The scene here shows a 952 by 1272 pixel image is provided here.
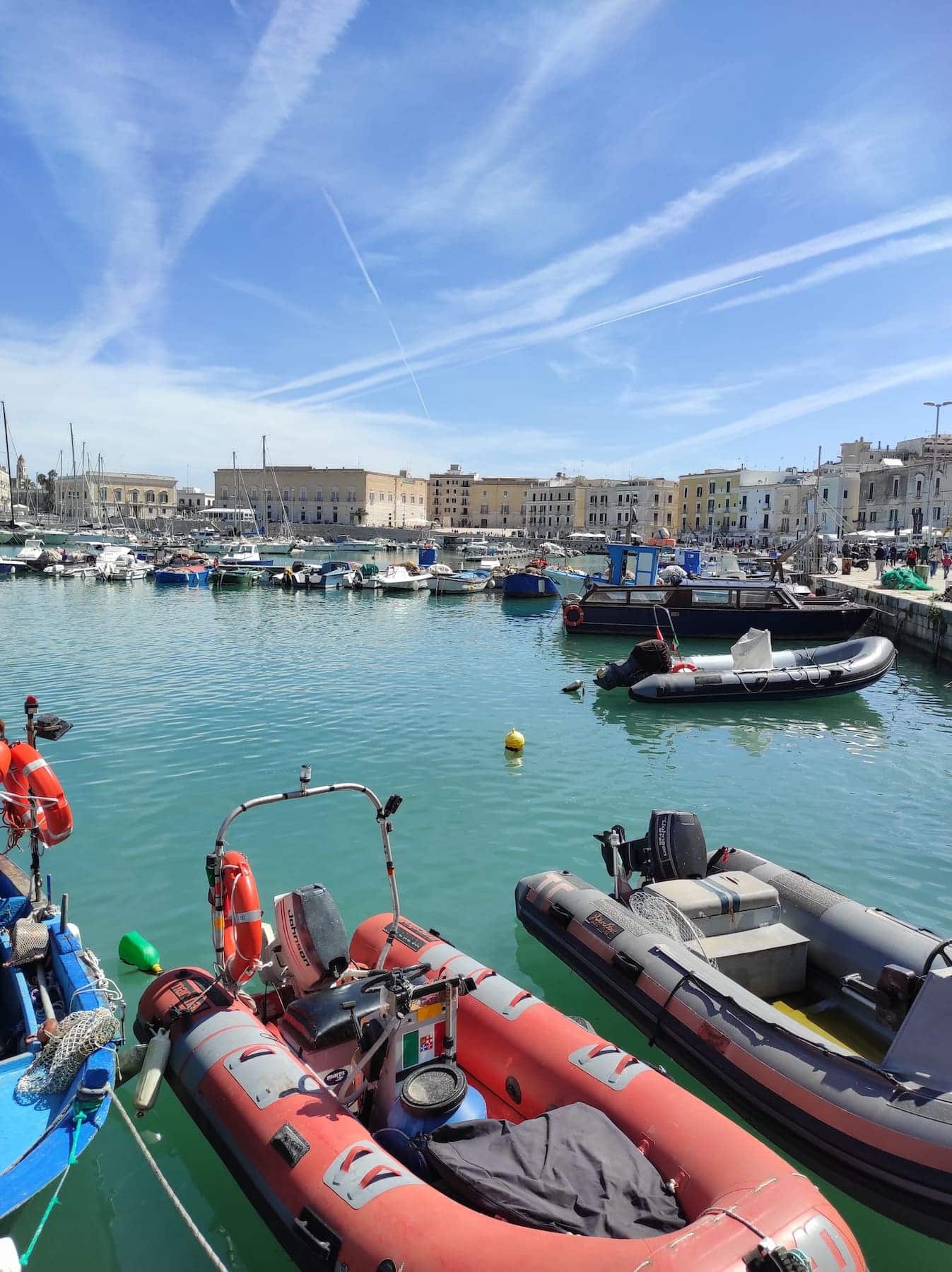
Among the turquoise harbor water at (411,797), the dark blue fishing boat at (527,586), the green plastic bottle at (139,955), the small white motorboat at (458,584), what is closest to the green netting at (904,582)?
the turquoise harbor water at (411,797)

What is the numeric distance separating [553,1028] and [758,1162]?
4.50 ft

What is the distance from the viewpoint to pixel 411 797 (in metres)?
11.6

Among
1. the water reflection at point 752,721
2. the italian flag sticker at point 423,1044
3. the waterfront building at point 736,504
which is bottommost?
the water reflection at point 752,721

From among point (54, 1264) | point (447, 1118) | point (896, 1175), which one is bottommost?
point (54, 1264)

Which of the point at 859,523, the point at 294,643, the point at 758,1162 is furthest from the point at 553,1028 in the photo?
the point at 859,523

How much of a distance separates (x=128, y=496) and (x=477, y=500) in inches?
2234

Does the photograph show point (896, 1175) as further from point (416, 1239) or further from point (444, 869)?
point (444, 869)

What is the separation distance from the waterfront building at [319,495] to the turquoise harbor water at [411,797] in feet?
323

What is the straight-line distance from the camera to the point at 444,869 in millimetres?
9172

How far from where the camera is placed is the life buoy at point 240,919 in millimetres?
5281

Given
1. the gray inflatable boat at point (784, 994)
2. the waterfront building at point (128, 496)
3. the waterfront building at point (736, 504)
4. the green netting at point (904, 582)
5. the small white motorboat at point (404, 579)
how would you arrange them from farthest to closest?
the waterfront building at point (128, 496)
the waterfront building at point (736, 504)
the small white motorboat at point (404, 579)
the green netting at point (904, 582)
the gray inflatable boat at point (784, 994)

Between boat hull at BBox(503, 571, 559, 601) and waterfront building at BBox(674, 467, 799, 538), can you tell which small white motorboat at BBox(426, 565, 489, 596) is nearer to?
boat hull at BBox(503, 571, 559, 601)

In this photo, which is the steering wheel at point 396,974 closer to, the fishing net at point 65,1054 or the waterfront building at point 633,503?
the fishing net at point 65,1054

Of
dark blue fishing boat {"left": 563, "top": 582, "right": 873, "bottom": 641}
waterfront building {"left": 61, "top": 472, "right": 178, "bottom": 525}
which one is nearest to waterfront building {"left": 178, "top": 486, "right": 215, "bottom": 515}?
waterfront building {"left": 61, "top": 472, "right": 178, "bottom": 525}
